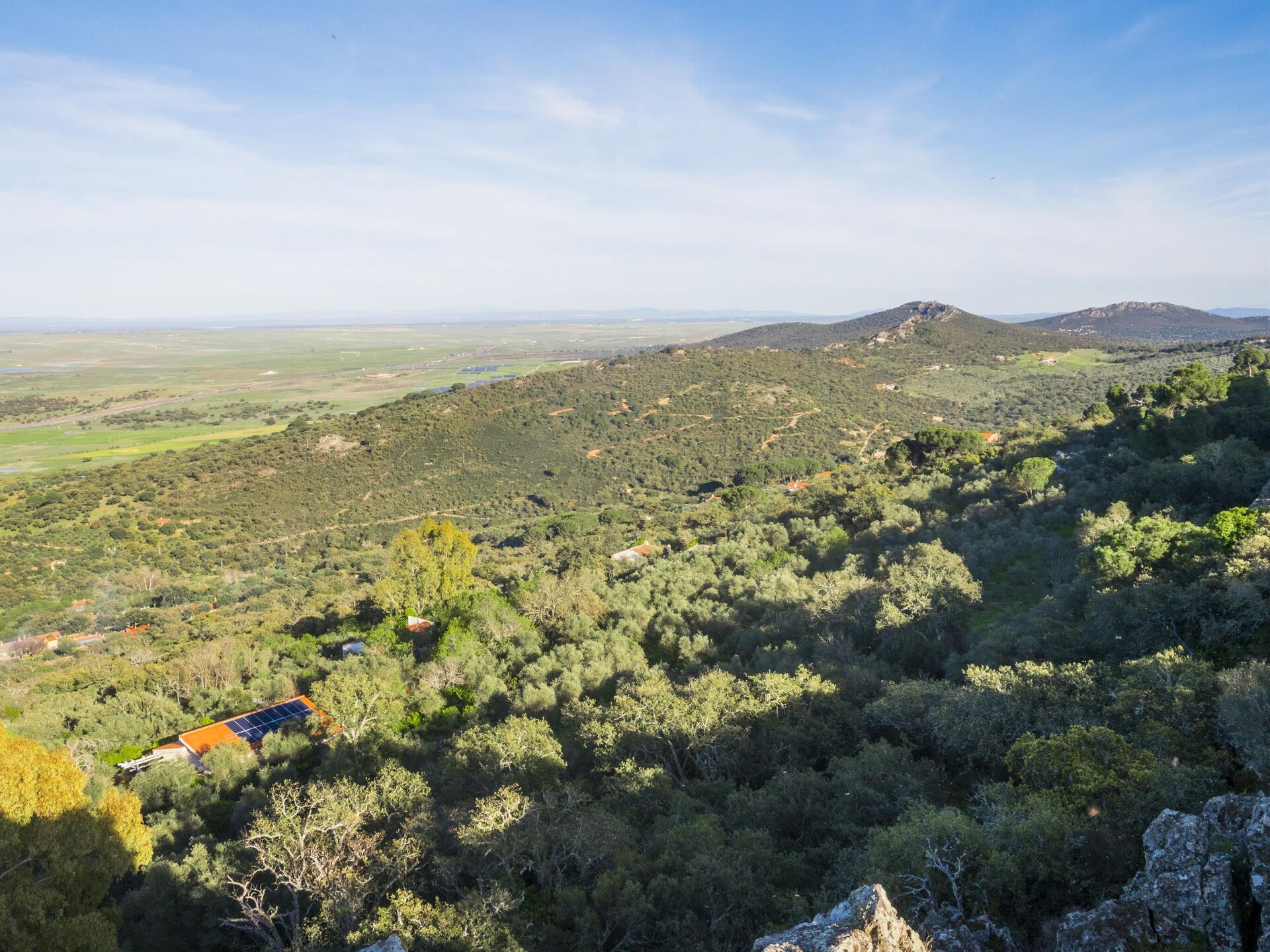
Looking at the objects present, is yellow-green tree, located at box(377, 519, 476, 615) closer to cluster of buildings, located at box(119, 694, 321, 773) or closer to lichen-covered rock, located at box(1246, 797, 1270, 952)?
cluster of buildings, located at box(119, 694, 321, 773)

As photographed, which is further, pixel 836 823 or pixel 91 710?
pixel 91 710

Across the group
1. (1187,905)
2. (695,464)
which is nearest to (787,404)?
(695,464)

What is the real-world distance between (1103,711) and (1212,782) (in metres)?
2.74

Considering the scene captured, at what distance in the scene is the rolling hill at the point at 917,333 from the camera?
112m

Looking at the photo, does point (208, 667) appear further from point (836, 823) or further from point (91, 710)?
point (836, 823)

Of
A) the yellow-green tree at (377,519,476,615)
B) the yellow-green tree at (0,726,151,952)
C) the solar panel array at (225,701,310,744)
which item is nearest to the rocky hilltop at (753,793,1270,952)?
the yellow-green tree at (0,726,151,952)

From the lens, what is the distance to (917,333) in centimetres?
11781

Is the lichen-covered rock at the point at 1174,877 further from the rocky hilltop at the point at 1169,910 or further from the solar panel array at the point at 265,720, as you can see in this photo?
the solar panel array at the point at 265,720

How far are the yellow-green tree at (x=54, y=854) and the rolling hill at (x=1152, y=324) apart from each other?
6620 inches

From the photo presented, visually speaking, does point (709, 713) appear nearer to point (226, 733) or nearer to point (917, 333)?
point (226, 733)

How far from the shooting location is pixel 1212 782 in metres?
8.98

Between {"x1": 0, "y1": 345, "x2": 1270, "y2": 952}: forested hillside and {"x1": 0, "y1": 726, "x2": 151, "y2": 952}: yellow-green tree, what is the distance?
6cm

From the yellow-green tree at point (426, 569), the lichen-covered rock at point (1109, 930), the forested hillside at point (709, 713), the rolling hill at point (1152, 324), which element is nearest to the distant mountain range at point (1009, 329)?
the rolling hill at point (1152, 324)

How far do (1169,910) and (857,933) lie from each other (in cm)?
Answer: 335
